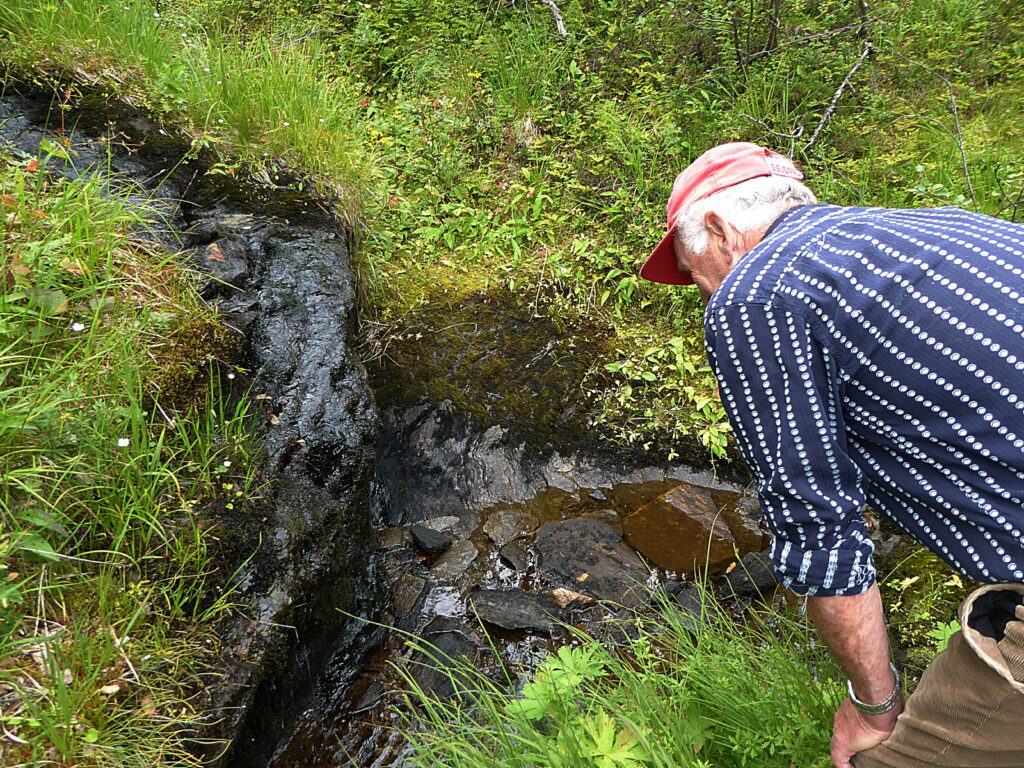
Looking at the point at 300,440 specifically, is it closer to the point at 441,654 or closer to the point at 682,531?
the point at 441,654

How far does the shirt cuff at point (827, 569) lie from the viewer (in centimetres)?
146

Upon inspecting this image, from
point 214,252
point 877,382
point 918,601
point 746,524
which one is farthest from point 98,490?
point 918,601

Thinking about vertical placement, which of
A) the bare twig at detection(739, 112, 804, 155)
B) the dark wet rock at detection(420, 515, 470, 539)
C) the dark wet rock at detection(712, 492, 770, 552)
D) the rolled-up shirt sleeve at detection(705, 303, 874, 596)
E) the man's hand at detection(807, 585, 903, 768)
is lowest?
the dark wet rock at detection(420, 515, 470, 539)

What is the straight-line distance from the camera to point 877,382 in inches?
53.7

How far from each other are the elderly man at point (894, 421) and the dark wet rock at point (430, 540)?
2.48 m

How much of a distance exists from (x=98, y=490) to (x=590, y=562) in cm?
235

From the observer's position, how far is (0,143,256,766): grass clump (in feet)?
6.68

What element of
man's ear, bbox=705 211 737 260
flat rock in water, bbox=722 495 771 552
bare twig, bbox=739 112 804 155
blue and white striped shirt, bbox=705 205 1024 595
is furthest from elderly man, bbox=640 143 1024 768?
bare twig, bbox=739 112 804 155

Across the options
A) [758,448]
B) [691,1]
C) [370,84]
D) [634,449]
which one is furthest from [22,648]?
[691,1]

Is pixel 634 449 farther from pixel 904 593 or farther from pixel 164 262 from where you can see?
pixel 164 262

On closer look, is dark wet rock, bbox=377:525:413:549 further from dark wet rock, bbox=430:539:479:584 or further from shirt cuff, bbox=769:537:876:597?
shirt cuff, bbox=769:537:876:597

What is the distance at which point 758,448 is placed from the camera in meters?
1.49

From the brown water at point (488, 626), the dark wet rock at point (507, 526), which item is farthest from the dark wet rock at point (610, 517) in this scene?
the dark wet rock at point (507, 526)

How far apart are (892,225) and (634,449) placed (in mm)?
2933
